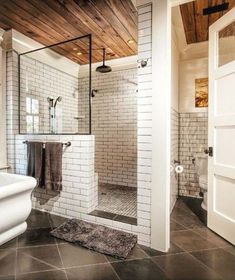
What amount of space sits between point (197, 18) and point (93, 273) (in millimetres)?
3091

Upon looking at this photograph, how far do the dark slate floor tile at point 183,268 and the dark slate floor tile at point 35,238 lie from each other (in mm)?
1114

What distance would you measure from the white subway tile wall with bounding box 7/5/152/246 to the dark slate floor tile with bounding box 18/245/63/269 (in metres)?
0.61

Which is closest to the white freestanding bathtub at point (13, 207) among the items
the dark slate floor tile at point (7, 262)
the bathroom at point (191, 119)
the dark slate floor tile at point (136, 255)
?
the dark slate floor tile at point (7, 262)

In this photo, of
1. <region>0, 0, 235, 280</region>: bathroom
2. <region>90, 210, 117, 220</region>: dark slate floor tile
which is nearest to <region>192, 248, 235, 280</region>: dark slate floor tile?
<region>0, 0, 235, 280</region>: bathroom

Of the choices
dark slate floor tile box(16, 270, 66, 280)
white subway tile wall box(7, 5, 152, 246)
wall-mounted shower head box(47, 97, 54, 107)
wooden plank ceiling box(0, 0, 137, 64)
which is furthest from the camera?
wall-mounted shower head box(47, 97, 54, 107)

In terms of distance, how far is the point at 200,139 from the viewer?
348 centimetres

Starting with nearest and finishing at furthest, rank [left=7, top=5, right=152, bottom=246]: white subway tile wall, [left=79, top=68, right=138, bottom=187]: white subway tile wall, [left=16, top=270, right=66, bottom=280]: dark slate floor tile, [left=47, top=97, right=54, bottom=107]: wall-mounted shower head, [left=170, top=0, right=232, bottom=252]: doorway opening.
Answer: [left=16, top=270, right=66, bottom=280]: dark slate floor tile < [left=7, top=5, right=152, bottom=246]: white subway tile wall < [left=170, top=0, right=232, bottom=252]: doorway opening < [left=47, top=97, right=54, bottom=107]: wall-mounted shower head < [left=79, top=68, right=138, bottom=187]: white subway tile wall

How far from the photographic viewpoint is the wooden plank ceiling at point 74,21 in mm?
2328

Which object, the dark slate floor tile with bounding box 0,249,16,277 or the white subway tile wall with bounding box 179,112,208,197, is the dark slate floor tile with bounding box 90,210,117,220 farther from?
the white subway tile wall with bounding box 179,112,208,197

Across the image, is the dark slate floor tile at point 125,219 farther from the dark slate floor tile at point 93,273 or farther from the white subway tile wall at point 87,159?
the dark slate floor tile at point 93,273

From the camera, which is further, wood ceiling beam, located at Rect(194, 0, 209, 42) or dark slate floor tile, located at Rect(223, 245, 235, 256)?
wood ceiling beam, located at Rect(194, 0, 209, 42)

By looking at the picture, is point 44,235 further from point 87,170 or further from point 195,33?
point 195,33

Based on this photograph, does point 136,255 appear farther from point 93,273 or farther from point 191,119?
point 191,119

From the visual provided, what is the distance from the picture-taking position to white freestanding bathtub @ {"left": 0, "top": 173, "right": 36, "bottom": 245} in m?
1.81
